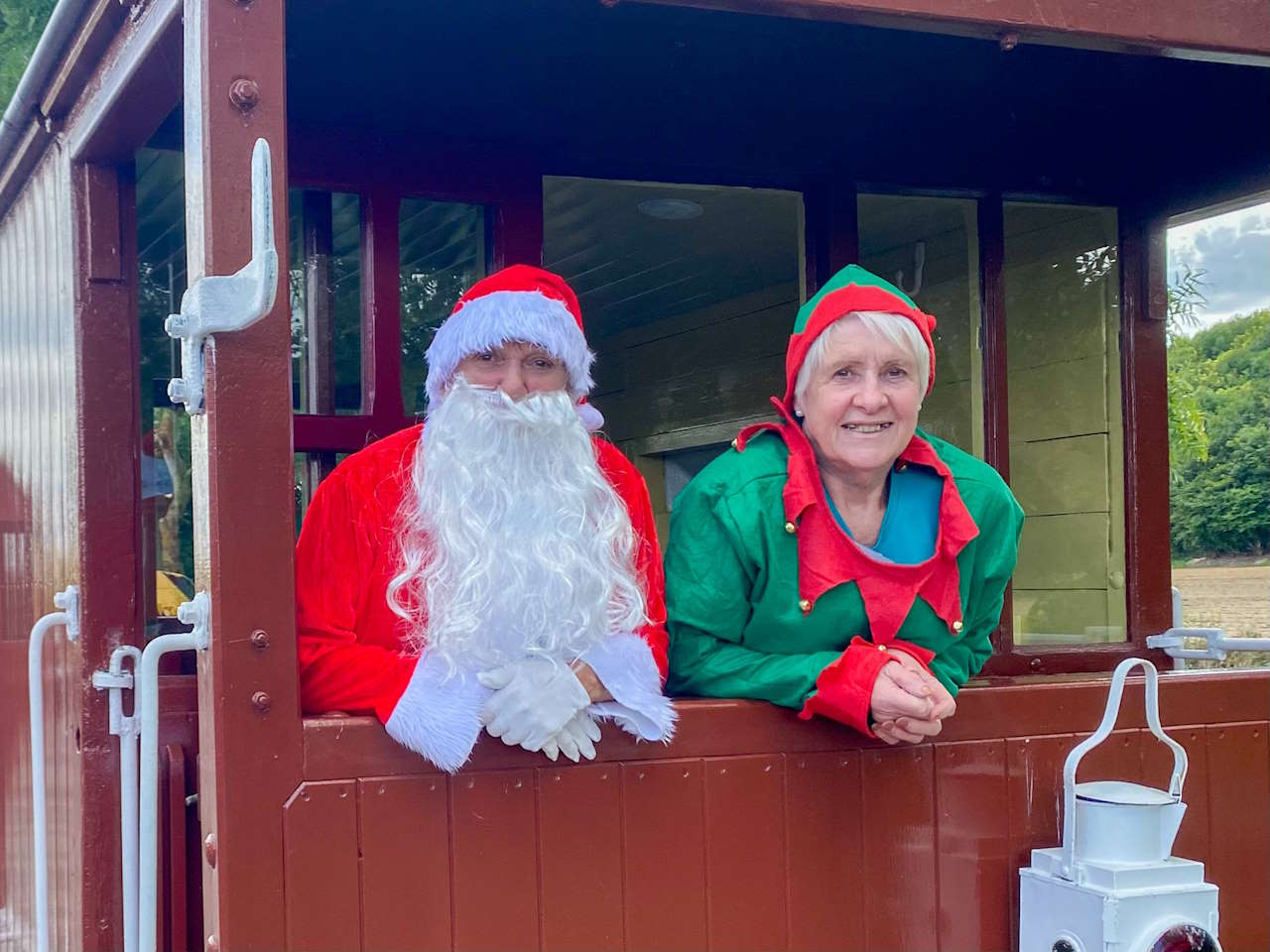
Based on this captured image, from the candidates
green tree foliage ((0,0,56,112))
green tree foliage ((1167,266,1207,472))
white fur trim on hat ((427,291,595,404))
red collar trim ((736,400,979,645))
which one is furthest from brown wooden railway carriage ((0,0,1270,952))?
green tree foliage ((0,0,56,112))

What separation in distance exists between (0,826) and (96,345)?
6.01 feet

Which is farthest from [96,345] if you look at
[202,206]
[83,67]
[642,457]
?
[642,457]

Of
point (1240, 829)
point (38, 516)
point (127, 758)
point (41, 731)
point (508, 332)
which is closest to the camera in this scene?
point (127, 758)

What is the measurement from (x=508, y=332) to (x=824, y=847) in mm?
1158

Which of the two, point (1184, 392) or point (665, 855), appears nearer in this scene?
point (665, 855)

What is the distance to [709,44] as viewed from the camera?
10.8ft

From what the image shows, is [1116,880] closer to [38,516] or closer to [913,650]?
[913,650]

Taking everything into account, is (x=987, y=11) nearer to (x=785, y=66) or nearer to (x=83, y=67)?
(x=785, y=66)

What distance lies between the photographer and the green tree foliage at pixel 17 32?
6.17m

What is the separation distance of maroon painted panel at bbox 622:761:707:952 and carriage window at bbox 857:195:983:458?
2239mm

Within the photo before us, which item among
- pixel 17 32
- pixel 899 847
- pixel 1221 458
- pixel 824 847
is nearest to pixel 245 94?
pixel 824 847

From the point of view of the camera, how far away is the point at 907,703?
2.32 m

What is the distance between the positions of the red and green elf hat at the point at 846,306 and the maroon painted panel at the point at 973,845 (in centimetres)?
77

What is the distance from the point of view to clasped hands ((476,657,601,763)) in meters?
2.18
